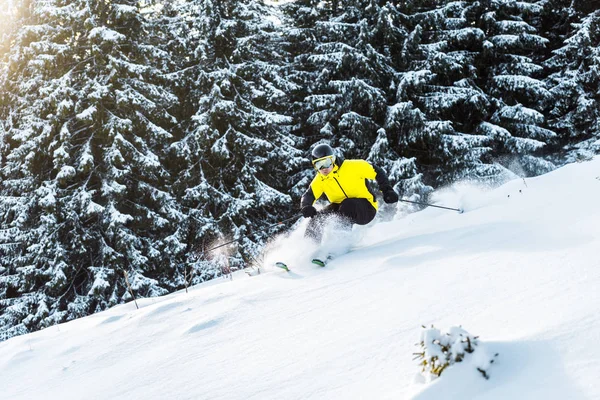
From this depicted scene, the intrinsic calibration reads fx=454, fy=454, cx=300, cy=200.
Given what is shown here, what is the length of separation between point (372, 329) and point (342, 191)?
384 cm

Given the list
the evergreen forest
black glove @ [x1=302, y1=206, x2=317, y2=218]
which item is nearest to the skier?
black glove @ [x1=302, y1=206, x2=317, y2=218]

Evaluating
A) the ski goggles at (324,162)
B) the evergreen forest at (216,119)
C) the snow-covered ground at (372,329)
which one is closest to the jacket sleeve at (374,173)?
the ski goggles at (324,162)

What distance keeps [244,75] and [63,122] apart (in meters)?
5.61

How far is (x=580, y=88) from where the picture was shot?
50.8 ft

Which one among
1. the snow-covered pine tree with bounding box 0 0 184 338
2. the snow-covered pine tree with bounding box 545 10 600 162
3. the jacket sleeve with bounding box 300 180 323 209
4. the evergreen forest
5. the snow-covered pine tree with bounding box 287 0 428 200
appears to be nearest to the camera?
the jacket sleeve with bounding box 300 180 323 209

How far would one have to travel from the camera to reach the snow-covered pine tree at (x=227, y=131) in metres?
13.9

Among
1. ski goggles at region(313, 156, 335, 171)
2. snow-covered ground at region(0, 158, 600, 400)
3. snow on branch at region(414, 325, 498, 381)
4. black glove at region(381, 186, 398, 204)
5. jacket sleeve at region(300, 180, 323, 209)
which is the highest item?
snow on branch at region(414, 325, 498, 381)

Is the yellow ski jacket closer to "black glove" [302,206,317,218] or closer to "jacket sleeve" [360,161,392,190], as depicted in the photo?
"jacket sleeve" [360,161,392,190]

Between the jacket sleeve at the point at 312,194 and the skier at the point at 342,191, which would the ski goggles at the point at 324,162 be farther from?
the jacket sleeve at the point at 312,194

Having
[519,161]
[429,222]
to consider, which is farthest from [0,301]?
[519,161]

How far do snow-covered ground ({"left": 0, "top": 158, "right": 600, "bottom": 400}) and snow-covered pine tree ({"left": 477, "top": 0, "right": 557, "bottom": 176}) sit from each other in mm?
10015

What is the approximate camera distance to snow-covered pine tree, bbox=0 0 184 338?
40.6 ft

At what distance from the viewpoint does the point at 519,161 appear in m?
14.7

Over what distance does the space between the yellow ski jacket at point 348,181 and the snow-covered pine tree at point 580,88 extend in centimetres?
1199
